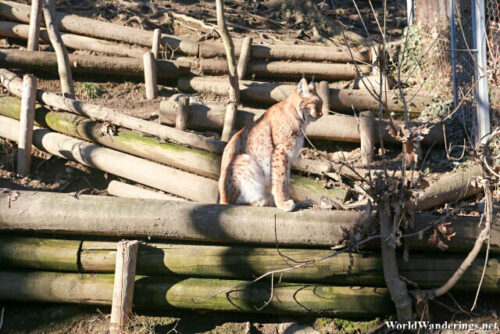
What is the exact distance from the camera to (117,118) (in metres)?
8.77

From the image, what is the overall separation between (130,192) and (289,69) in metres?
4.79

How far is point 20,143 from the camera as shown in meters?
9.05

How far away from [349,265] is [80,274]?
2789 mm

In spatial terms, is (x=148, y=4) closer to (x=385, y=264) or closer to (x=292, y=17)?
(x=292, y=17)

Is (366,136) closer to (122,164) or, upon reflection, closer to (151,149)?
(151,149)

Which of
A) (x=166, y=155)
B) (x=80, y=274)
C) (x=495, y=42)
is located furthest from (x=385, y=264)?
(x=495, y=42)

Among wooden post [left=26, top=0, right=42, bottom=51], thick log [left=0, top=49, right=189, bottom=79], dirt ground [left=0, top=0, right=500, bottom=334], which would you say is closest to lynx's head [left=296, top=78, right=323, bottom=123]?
dirt ground [left=0, top=0, right=500, bottom=334]

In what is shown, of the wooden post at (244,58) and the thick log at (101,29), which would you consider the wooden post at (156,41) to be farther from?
the wooden post at (244,58)

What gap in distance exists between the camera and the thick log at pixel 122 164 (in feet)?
26.5

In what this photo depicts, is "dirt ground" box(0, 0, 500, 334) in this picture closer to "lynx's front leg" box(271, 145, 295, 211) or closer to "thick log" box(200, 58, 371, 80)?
"thick log" box(200, 58, 371, 80)

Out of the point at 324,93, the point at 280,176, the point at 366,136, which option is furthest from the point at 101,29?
the point at 280,176

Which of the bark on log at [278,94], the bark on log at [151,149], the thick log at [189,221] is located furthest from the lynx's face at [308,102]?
the bark on log at [278,94]

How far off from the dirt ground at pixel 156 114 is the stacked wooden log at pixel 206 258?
6.7 inches

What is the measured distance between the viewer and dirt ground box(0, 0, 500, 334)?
5691 millimetres
